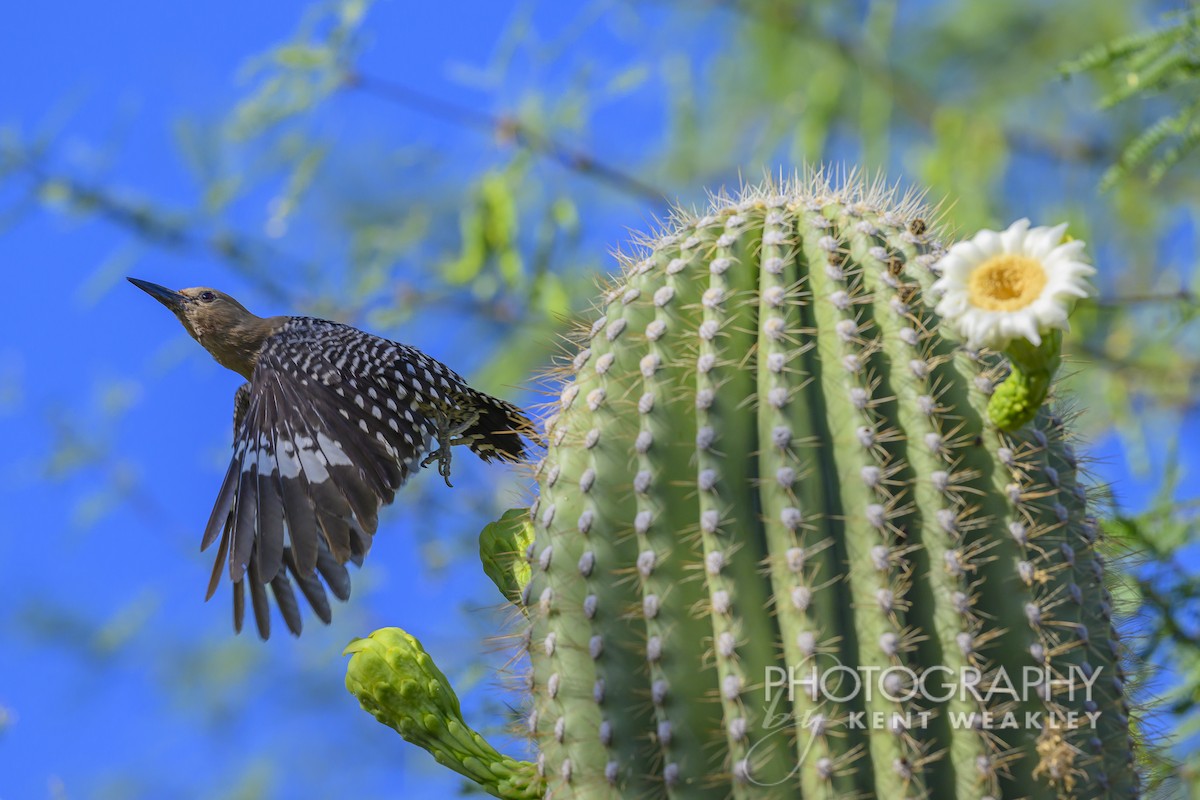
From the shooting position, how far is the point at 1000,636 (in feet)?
4.64

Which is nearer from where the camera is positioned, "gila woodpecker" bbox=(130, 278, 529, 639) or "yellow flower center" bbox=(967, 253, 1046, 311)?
"yellow flower center" bbox=(967, 253, 1046, 311)

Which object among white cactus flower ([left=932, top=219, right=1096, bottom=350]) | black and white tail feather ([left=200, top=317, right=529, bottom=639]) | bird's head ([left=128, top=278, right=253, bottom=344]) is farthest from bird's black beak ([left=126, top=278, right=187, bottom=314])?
white cactus flower ([left=932, top=219, right=1096, bottom=350])

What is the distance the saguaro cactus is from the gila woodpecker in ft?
0.99

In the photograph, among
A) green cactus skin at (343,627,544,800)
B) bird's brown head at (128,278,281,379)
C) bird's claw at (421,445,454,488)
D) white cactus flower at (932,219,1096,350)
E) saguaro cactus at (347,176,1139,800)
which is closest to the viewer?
white cactus flower at (932,219,1096,350)

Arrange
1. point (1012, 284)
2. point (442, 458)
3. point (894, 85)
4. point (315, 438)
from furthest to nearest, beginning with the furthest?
point (894, 85)
point (442, 458)
point (315, 438)
point (1012, 284)

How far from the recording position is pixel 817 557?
4.64 feet

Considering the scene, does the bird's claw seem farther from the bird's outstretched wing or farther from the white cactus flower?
the white cactus flower

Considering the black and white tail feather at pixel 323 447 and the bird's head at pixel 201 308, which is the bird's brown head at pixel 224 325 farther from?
the black and white tail feather at pixel 323 447

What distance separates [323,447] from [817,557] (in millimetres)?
1328

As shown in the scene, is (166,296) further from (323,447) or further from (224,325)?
(323,447)

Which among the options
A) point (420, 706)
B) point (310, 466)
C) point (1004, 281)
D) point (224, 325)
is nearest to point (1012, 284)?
point (1004, 281)

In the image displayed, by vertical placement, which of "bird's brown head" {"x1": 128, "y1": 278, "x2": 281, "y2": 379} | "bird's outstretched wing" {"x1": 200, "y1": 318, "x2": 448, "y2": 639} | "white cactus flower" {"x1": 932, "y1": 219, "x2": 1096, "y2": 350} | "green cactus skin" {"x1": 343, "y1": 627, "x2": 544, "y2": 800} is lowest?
"green cactus skin" {"x1": 343, "y1": 627, "x2": 544, "y2": 800}

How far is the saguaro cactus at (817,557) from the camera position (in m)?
1.39

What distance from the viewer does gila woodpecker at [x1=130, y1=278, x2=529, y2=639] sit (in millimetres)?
2195
